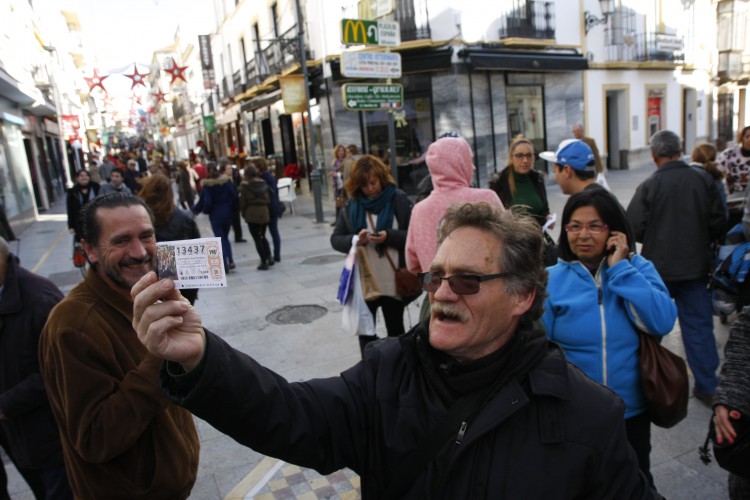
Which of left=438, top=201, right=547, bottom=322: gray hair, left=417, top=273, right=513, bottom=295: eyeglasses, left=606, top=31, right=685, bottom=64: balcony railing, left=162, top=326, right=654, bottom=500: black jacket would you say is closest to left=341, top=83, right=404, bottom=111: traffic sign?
left=438, top=201, right=547, bottom=322: gray hair

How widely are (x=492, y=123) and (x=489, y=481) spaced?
16.1m

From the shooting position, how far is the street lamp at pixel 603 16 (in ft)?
58.0

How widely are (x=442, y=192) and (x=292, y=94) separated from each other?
12640 millimetres

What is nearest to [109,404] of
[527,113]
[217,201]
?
[217,201]

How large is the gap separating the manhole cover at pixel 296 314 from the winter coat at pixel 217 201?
110 inches

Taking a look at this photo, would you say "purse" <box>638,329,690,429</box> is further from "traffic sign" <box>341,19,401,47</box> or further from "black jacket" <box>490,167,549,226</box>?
"traffic sign" <box>341,19,401,47</box>

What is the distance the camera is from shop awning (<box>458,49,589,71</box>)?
15.3 meters

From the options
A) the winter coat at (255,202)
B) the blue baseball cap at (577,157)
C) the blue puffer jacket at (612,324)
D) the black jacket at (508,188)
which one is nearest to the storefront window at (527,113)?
the winter coat at (255,202)

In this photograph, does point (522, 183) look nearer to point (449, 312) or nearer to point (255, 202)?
point (449, 312)

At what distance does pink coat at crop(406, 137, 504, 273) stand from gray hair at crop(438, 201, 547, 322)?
1.65 m

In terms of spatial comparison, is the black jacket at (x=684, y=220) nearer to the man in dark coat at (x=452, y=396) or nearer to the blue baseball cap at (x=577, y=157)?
the blue baseball cap at (x=577, y=157)

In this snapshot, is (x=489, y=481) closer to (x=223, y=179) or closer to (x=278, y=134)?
(x=223, y=179)

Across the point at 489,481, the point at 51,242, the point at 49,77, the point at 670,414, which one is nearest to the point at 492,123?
the point at 51,242

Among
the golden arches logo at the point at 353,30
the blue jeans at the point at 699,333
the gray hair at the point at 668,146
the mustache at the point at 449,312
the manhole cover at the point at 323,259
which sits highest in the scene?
the golden arches logo at the point at 353,30
